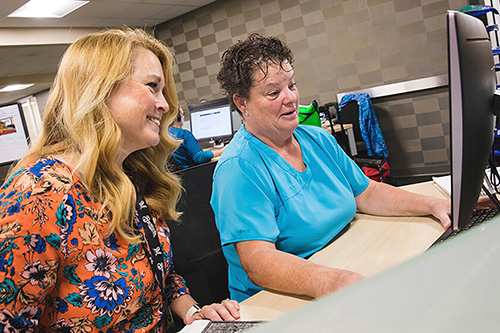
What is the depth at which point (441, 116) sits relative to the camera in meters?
5.59

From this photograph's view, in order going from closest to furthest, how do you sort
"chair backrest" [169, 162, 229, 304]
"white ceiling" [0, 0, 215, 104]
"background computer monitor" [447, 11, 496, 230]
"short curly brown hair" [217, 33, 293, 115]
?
1. "background computer monitor" [447, 11, 496, 230]
2. "short curly brown hair" [217, 33, 293, 115]
3. "chair backrest" [169, 162, 229, 304]
4. "white ceiling" [0, 0, 215, 104]

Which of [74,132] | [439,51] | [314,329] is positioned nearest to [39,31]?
[439,51]

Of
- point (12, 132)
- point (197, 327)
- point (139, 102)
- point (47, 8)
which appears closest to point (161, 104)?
point (139, 102)

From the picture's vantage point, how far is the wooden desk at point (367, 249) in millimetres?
1122

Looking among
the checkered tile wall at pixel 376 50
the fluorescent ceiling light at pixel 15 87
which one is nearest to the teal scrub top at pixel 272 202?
the checkered tile wall at pixel 376 50

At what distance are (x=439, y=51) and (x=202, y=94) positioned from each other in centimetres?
380

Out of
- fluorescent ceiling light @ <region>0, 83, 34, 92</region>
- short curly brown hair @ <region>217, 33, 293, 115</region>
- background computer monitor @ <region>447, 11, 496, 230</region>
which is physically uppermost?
fluorescent ceiling light @ <region>0, 83, 34, 92</region>

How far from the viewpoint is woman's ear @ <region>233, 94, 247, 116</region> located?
5.06 ft

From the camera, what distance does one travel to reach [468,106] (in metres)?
0.77

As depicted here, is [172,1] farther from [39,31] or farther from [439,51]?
[439,51]

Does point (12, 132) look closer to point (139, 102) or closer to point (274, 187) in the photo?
point (139, 102)

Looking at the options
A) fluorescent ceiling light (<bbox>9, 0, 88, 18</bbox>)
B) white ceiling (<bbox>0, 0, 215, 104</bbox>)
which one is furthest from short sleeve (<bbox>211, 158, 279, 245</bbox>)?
fluorescent ceiling light (<bbox>9, 0, 88, 18</bbox>)

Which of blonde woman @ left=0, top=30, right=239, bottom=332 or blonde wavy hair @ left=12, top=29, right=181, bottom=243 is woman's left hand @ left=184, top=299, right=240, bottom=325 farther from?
blonde wavy hair @ left=12, top=29, right=181, bottom=243

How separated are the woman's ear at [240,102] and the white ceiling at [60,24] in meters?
4.43
